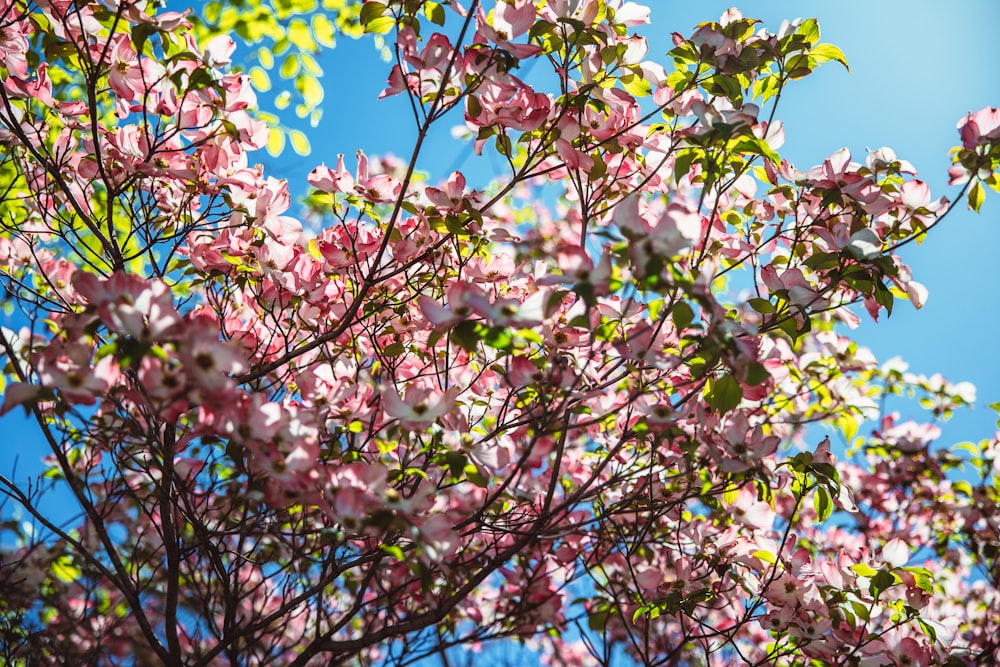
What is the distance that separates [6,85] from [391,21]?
85cm

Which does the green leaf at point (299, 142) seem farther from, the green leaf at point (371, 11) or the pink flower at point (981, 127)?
the pink flower at point (981, 127)

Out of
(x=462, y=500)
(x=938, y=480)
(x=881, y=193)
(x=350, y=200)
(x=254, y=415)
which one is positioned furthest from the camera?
(x=938, y=480)

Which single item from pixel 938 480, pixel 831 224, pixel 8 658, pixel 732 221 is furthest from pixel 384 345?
pixel 938 480

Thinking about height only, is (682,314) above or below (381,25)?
below

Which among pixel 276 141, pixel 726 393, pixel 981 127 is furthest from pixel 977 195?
pixel 276 141

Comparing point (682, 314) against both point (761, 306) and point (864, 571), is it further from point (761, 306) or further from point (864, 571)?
point (864, 571)

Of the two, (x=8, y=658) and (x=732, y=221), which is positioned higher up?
(x=732, y=221)

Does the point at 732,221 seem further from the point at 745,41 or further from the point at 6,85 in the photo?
the point at 6,85

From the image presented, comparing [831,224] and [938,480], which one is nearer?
[831,224]

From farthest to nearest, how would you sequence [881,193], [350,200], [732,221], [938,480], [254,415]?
[938,480] → [732,221] → [350,200] → [881,193] → [254,415]

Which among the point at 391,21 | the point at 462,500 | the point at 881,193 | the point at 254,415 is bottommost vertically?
the point at 254,415

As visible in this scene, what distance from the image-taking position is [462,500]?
2080 millimetres

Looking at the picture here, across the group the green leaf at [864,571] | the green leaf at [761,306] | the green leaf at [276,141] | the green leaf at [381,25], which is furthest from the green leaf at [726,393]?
the green leaf at [276,141]

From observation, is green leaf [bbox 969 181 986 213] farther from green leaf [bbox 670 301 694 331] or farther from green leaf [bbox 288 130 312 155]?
green leaf [bbox 288 130 312 155]
